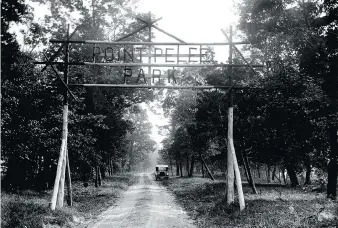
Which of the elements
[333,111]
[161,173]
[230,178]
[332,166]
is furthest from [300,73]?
[161,173]

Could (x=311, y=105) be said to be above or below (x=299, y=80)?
below

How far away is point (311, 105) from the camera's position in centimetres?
1375

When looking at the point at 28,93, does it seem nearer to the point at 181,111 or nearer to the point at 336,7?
the point at 336,7

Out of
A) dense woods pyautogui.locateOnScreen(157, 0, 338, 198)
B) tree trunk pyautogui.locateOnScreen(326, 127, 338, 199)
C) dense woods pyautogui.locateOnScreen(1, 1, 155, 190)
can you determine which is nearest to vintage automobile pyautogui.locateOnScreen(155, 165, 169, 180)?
dense woods pyautogui.locateOnScreen(1, 1, 155, 190)

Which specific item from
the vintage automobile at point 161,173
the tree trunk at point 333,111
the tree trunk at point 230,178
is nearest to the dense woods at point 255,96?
the tree trunk at point 333,111

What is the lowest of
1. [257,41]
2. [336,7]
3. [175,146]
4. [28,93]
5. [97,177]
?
[97,177]

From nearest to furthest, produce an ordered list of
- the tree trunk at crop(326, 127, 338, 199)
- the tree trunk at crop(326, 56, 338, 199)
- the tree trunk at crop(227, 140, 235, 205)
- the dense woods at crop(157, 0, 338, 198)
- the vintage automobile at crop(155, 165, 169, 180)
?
the tree trunk at crop(326, 56, 338, 199) < the tree trunk at crop(227, 140, 235, 205) < the dense woods at crop(157, 0, 338, 198) < the tree trunk at crop(326, 127, 338, 199) < the vintage automobile at crop(155, 165, 169, 180)

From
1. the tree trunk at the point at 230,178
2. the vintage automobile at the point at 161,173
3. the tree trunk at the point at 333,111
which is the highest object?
the tree trunk at the point at 333,111

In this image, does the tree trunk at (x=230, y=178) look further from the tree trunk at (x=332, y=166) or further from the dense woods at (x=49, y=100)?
the dense woods at (x=49, y=100)

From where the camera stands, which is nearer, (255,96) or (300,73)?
(300,73)

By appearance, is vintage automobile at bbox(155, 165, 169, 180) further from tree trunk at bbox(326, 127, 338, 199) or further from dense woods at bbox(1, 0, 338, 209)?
tree trunk at bbox(326, 127, 338, 199)

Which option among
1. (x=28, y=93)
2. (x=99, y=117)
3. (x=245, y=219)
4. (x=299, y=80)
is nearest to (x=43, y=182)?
(x=99, y=117)

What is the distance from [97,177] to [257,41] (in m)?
22.0

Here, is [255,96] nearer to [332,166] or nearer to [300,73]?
[300,73]
